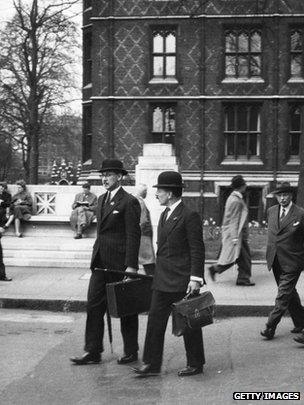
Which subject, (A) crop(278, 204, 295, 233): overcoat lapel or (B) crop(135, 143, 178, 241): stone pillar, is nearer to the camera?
(A) crop(278, 204, 295, 233): overcoat lapel

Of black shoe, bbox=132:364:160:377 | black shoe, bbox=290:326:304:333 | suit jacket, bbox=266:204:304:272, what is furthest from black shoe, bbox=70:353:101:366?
black shoe, bbox=290:326:304:333

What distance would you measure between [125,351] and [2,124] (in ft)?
121

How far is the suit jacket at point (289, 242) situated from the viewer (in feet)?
27.5

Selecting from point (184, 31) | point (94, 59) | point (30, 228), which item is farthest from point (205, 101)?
point (30, 228)

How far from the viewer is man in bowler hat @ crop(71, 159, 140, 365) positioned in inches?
288

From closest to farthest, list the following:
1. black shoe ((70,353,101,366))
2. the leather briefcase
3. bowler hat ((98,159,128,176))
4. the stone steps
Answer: the leather briefcase
black shoe ((70,353,101,366))
bowler hat ((98,159,128,176))
the stone steps

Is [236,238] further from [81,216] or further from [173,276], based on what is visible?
[173,276]

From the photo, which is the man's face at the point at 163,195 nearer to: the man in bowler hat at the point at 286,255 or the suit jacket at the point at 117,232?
the suit jacket at the point at 117,232

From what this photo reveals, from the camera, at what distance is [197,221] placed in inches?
267

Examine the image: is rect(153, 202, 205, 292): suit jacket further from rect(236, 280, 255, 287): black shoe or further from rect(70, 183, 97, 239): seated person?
rect(70, 183, 97, 239): seated person

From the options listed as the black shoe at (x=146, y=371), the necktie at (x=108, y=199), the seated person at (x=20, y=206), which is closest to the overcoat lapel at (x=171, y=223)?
the necktie at (x=108, y=199)

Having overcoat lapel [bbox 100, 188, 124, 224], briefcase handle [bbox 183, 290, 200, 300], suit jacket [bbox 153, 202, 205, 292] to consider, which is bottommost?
briefcase handle [bbox 183, 290, 200, 300]

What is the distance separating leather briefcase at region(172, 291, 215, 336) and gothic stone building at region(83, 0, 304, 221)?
2104cm

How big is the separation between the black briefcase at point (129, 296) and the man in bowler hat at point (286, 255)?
71.8 inches
